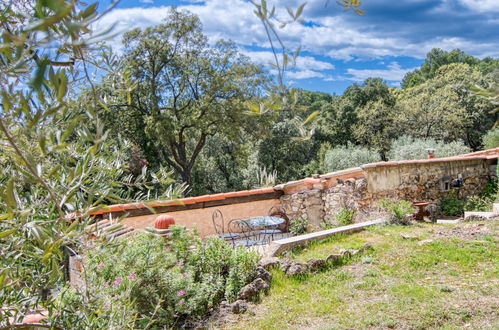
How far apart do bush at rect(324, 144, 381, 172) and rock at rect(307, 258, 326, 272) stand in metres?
14.6

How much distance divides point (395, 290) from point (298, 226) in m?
3.83

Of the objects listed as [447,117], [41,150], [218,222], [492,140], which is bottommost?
[218,222]

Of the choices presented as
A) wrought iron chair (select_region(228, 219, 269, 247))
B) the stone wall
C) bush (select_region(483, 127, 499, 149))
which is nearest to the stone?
wrought iron chair (select_region(228, 219, 269, 247))

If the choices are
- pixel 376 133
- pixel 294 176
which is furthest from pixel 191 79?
pixel 376 133

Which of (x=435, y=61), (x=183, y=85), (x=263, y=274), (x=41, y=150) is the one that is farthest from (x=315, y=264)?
(x=435, y=61)

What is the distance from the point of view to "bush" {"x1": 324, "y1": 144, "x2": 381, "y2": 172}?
1923 cm

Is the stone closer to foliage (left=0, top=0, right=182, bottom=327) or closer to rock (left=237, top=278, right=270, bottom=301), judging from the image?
rock (left=237, top=278, right=270, bottom=301)

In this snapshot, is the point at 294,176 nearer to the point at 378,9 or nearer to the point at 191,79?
the point at 191,79

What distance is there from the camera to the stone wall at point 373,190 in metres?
8.30

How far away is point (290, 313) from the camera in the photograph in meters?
3.92

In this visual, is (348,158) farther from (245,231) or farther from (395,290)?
(395,290)

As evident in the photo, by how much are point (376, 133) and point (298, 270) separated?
18.7m

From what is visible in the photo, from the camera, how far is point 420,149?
17.2 meters

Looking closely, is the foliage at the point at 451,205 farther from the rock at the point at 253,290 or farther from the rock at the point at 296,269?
the rock at the point at 253,290
